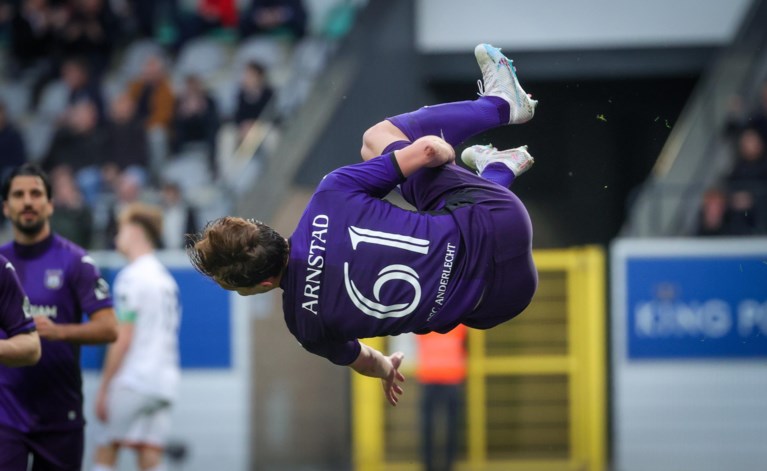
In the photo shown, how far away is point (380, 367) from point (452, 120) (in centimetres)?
116

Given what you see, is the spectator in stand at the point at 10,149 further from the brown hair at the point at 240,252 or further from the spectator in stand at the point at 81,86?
the brown hair at the point at 240,252

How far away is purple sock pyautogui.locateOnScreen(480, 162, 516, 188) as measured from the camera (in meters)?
5.88

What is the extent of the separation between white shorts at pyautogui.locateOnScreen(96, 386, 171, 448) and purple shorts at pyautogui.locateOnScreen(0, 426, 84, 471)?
254cm

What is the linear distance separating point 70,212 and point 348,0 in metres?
4.40

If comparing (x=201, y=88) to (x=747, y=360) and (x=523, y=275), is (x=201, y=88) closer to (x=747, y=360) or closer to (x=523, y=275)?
(x=747, y=360)

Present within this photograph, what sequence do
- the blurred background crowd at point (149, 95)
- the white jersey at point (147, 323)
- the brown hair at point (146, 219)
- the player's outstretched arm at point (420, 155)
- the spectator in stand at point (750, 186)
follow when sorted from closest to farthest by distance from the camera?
the player's outstretched arm at point (420, 155), the white jersey at point (147, 323), the brown hair at point (146, 219), the spectator in stand at point (750, 186), the blurred background crowd at point (149, 95)

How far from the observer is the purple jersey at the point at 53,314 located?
6500mm

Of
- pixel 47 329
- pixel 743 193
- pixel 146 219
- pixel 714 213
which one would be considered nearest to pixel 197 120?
pixel 146 219

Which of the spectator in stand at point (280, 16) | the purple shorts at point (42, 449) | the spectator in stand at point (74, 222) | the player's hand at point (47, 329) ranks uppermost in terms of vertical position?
the spectator in stand at point (280, 16)

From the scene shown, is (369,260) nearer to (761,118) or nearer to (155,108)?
(761,118)

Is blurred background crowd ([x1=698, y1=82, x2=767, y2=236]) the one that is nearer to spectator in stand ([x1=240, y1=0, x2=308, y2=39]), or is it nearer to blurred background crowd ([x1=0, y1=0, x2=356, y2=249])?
blurred background crowd ([x1=0, y1=0, x2=356, y2=249])

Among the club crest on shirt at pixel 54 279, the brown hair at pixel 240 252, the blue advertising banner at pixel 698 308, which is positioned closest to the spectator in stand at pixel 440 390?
the blue advertising banner at pixel 698 308

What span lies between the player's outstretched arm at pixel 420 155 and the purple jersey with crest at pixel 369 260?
0.04 metres

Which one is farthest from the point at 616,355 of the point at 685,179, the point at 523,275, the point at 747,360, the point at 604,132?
the point at 523,275
